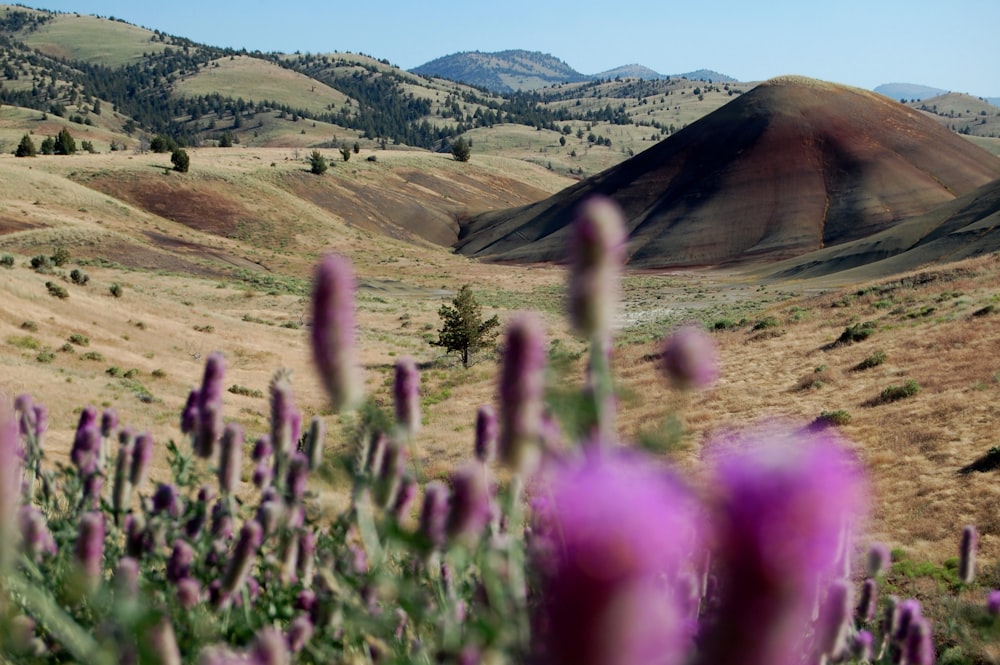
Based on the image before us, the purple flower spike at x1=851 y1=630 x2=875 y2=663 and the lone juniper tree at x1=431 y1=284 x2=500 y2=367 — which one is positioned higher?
the purple flower spike at x1=851 y1=630 x2=875 y2=663

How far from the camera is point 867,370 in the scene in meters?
19.9

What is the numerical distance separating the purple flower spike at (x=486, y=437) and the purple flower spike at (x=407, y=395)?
0.91ft

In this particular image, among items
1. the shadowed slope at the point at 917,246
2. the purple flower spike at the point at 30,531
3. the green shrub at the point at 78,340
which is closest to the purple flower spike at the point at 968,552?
the purple flower spike at the point at 30,531

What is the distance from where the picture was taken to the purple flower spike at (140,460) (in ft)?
11.2

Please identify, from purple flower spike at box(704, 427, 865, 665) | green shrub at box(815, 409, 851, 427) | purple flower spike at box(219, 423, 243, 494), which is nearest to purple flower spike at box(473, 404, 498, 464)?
purple flower spike at box(219, 423, 243, 494)

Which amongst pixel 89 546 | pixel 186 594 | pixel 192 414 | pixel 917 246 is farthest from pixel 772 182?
pixel 89 546

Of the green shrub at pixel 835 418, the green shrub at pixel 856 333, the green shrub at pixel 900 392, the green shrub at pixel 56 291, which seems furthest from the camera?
the green shrub at pixel 56 291

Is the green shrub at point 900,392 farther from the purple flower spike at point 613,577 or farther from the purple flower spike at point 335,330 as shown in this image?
the purple flower spike at point 613,577

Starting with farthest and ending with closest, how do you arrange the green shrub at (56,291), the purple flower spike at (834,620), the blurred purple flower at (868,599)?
the green shrub at (56,291)
the blurred purple flower at (868,599)
the purple flower spike at (834,620)

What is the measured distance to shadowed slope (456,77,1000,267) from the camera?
72812 millimetres

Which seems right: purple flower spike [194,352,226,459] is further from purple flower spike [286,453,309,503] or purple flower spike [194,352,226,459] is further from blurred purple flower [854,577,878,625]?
blurred purple flower [854,577,878,625]

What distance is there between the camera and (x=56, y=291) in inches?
1083

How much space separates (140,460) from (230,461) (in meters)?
0.72

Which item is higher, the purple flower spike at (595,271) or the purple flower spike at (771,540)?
the purple flower spike at (595,271)
